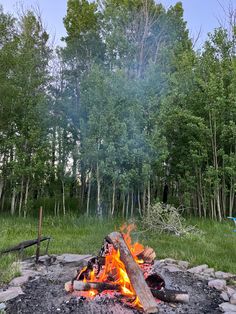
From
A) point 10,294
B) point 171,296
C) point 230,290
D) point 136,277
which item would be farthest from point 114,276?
point 230,290

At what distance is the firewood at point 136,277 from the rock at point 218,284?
84cm

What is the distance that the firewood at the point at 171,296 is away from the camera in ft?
8.61

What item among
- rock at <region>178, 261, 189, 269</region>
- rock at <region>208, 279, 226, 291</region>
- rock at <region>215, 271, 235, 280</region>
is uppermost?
rock at <region>178, 261, 189, 269</region>

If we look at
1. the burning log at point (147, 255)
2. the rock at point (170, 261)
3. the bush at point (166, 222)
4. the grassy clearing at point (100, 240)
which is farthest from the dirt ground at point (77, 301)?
the bush at point (166, 222)

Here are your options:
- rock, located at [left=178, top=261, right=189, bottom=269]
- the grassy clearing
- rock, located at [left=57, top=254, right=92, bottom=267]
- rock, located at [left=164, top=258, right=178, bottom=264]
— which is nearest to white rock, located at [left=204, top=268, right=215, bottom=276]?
the grassy clearing

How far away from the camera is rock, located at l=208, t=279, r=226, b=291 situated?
10.2ft

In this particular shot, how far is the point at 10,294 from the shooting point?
2.71m

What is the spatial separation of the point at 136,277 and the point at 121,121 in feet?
17.5

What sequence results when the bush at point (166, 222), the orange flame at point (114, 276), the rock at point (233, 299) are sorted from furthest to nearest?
the bush at point (166, 222) → the rock at point (233, 299) → the orange flame at point (114, 276)

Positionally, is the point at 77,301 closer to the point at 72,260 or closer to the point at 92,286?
the point at 92,286

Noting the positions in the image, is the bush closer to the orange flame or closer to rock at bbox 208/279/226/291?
rock at bbox 208/279/226/291

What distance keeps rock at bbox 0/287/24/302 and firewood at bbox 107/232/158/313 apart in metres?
0.88

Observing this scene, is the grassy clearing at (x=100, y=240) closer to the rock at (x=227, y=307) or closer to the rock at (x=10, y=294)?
the rock at (x=10, y=294)

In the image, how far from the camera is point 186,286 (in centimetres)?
307
